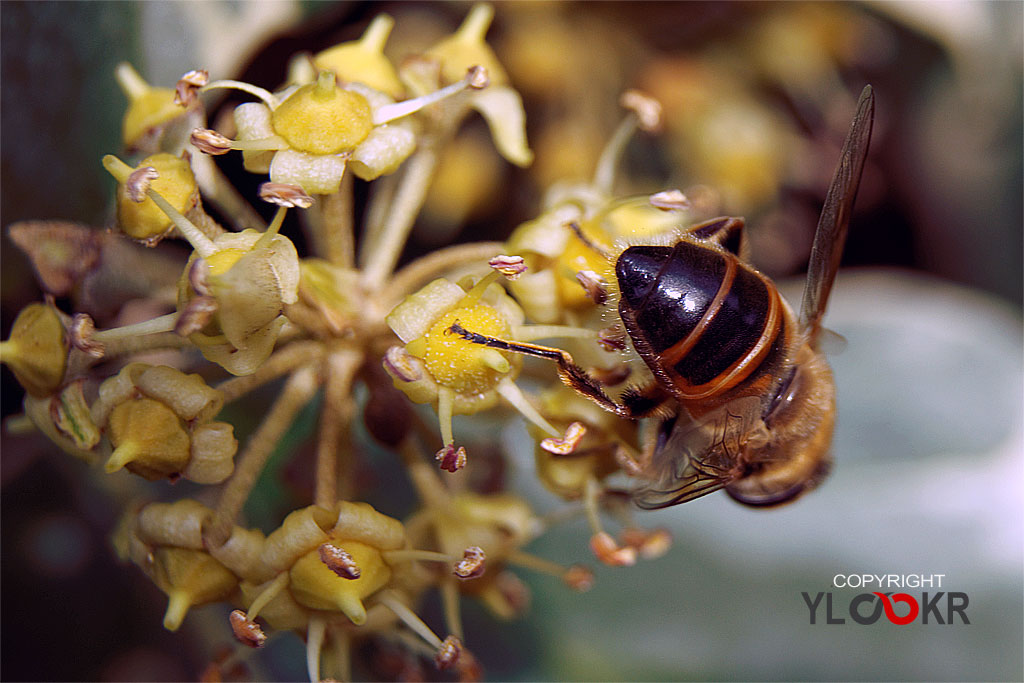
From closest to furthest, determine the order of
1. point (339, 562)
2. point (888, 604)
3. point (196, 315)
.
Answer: point (196, 315) → point (339, 562) → point (888, 604)

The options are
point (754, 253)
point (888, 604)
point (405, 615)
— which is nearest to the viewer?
point (405, 615)

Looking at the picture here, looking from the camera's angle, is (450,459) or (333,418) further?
(333,418)

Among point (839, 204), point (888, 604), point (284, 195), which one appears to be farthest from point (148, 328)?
point (888, 604)

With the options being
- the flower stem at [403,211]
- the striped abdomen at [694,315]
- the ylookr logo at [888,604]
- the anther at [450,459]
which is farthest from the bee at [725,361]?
the ylookr logo at [888,604]

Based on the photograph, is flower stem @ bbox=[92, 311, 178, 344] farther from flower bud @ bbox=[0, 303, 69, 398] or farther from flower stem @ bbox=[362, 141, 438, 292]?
flower stem @ bbox=[362, 141, 438, 292]

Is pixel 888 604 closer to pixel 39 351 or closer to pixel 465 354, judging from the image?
pixel 465 354

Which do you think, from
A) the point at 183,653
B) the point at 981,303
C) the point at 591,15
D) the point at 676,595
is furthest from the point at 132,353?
the point at 981,303

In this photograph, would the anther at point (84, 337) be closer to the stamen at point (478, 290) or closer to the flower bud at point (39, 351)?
the flower bud at point (39, 351)

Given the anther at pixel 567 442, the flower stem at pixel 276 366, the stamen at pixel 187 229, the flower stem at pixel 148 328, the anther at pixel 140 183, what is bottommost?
the anther at pixel 567 442
